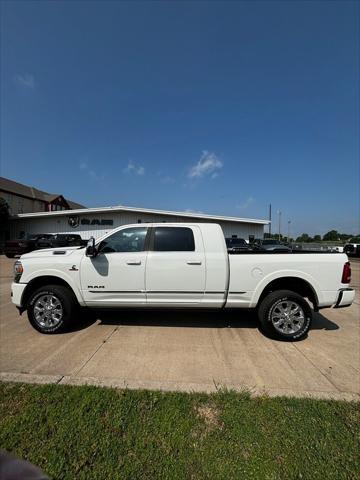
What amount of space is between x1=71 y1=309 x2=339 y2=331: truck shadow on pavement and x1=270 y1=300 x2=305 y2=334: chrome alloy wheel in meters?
0.74

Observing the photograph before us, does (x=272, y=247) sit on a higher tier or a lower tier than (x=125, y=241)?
lower

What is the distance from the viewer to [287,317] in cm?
406

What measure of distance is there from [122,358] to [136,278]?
120 cm

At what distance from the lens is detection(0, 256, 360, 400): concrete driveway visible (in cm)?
289

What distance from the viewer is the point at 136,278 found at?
407 centimetres

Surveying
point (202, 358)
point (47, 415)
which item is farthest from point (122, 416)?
point (202, 358)

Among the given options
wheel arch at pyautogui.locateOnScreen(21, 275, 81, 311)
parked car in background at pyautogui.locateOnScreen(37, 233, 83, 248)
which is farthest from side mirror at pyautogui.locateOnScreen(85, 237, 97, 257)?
parked car in background at pyautogui.locateOnScreen(37, 233, 83, 248)

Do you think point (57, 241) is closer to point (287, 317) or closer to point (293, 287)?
point (293, 287)

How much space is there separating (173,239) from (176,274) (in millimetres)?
601

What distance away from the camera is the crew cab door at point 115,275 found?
4074 mm

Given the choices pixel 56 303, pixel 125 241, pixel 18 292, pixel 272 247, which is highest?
pixel 125 241

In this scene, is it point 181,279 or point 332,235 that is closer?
point 181,279

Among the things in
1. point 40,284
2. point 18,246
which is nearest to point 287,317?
point 40,284

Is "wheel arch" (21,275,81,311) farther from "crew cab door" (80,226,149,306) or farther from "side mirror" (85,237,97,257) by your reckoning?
"side mirror" (85,237,97,257)
